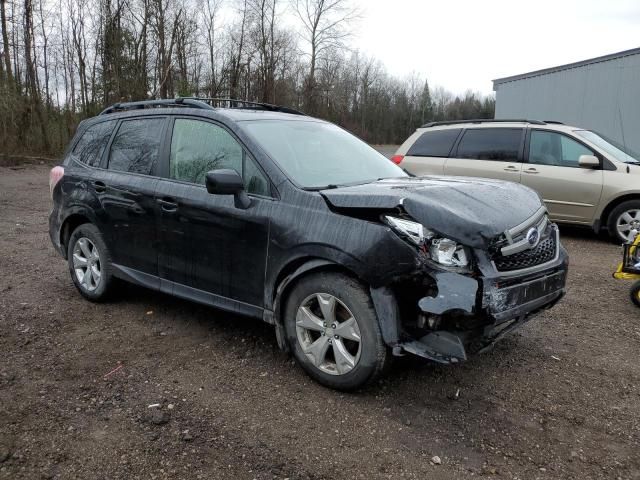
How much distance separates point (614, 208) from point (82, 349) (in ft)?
24.1

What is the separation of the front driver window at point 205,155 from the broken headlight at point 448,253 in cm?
123

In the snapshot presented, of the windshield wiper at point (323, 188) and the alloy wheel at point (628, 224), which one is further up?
the windshield wiper at point (323, 188)

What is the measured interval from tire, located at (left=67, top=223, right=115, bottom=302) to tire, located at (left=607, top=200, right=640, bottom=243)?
6.92 m

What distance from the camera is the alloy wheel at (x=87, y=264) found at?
479 cm

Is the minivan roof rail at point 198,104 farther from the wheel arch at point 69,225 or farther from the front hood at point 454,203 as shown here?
the front hood at point 454,203

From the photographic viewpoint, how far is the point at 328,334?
10.4ft

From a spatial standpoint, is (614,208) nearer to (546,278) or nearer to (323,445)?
(546,278)

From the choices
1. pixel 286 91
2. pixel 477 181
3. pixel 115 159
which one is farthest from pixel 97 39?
pixel 477 181

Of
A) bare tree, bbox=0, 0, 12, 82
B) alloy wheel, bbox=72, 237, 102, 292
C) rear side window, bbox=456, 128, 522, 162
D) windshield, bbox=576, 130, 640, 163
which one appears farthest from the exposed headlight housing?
bare tree, bbox=0, 0, 12, 82

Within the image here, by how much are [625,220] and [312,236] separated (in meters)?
6.35

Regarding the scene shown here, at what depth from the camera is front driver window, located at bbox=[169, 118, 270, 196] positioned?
3594mm

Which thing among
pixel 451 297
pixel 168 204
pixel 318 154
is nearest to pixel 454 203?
pixel 451 297

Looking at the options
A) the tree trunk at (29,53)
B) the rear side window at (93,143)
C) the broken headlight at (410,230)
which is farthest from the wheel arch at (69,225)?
the tree trunk at (29,53)

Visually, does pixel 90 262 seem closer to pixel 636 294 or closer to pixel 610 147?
pixel 636 294
